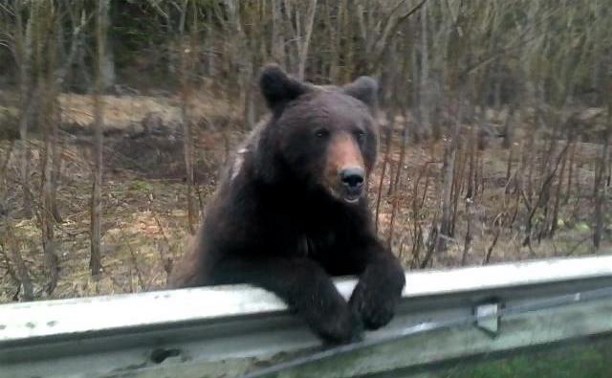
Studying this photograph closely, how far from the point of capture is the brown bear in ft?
12.5

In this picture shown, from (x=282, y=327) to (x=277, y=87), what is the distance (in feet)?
5.06

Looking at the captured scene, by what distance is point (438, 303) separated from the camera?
3.18 meters

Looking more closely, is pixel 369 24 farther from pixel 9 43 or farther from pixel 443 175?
pixel 9 43

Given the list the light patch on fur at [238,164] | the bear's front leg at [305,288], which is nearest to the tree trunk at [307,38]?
the light patch on fur at [238,164]

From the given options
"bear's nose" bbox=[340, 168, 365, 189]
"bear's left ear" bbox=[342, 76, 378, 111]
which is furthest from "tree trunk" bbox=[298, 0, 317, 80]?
"bear's nose" bbox=[340, 168, 365, 189]

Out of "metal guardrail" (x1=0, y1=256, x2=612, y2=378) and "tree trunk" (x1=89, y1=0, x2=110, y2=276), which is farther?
"tree trunk" (x1=89, y1=0, x2=110, y2=276)

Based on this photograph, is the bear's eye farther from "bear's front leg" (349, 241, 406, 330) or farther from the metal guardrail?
the metal guardrail

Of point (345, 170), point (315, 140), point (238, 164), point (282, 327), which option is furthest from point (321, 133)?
point (282, 327)

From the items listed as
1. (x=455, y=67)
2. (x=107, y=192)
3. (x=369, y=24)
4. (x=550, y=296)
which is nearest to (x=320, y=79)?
(x=369, y=24)

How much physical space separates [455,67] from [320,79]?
4.78 ft

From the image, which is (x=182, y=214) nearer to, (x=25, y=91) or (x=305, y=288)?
(x=25, y=91)

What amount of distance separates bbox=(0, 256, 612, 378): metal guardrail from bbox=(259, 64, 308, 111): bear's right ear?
1.05 m

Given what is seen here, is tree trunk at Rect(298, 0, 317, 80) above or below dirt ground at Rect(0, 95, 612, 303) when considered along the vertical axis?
above

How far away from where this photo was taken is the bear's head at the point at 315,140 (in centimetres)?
389
